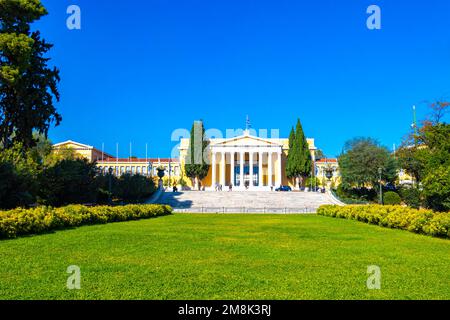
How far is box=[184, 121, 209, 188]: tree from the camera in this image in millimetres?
66000

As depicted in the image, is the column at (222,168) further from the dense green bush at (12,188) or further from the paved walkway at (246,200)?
the dense green bush at (12,188)

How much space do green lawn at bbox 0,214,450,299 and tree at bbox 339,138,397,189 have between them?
112 ft

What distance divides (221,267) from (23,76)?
2144cm

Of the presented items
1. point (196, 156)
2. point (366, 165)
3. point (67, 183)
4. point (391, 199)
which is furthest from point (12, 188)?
point (196, 156)

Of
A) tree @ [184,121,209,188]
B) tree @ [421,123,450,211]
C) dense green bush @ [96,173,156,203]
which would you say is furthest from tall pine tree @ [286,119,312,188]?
tree @ [421,123,450,211]

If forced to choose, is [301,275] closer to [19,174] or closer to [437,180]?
[19,174]

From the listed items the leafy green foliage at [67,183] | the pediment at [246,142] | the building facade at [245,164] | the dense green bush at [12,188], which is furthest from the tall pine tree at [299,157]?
the dense green bush at [12,188]

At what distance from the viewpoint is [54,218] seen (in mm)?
15633

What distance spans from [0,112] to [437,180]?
28.5 metres

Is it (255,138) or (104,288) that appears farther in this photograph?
(255,138)

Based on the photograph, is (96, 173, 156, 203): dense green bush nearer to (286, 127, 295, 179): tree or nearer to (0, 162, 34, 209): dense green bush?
(0, 162, 34, 209): dense green bush

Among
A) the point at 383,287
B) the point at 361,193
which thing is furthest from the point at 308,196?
the point at 383,287

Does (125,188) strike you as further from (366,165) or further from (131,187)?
(366,165)

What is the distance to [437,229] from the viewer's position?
1469cm
